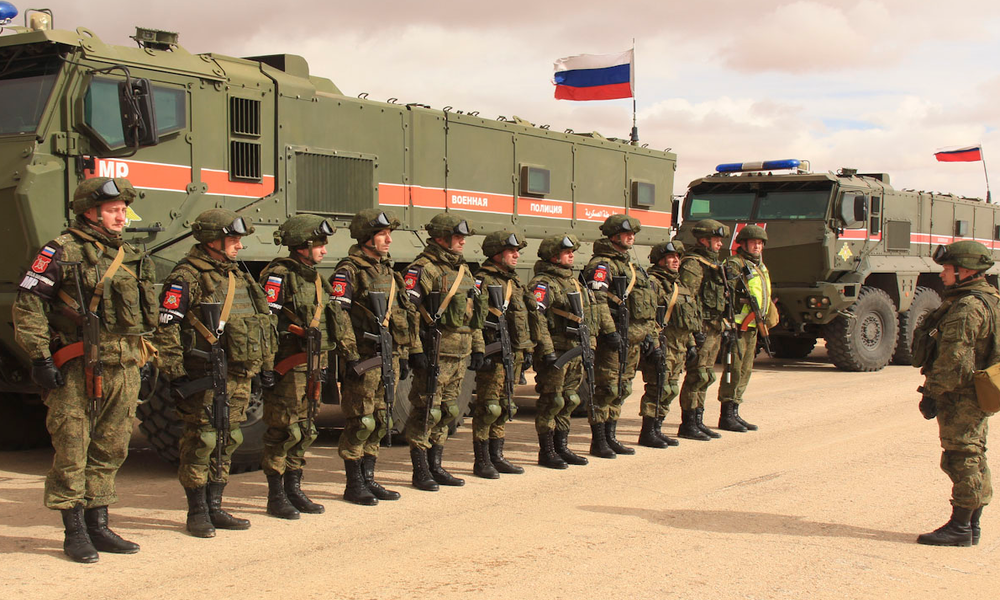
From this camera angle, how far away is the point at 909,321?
1541 cm

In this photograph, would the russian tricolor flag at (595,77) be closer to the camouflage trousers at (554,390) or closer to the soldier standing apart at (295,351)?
the camouflage trousers at (554,390)

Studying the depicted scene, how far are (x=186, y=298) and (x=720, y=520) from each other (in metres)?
3.45

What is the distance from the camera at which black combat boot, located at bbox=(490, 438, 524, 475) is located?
7.43 metres

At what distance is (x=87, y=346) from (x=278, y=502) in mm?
1632

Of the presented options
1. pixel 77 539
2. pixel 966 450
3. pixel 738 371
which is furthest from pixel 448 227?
pixel 738 371

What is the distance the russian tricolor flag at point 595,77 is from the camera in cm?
1491

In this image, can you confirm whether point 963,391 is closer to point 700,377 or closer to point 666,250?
point 700,377

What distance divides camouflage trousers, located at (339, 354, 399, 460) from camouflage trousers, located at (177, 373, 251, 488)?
0.91 meters

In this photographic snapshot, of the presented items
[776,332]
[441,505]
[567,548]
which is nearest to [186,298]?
[441,505]

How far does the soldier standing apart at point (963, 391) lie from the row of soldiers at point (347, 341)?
2.84 metres

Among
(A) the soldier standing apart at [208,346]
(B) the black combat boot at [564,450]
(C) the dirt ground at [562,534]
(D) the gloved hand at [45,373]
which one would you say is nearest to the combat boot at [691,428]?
(C) the dirt ground at [562,534]

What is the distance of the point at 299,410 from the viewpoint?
603 cm

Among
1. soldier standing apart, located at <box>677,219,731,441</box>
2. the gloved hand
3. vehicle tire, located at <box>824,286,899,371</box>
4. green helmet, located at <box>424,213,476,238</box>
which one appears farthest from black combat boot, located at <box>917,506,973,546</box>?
vehicle tire, located at <box>824,286,899,371</box>

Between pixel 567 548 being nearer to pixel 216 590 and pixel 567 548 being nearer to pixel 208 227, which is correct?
pixel 216 590
